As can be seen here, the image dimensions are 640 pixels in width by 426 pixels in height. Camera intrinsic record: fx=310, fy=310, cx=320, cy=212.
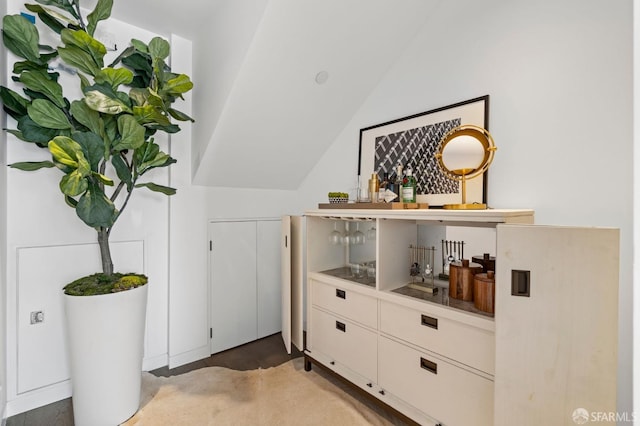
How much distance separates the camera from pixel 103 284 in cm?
178

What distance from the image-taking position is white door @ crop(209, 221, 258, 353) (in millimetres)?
2646

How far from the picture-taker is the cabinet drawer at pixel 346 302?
6.00ft

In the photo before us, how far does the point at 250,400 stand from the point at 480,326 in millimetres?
1455

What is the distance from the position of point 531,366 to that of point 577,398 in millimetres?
146

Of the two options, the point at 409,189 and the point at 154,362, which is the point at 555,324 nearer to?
the point at 409,189

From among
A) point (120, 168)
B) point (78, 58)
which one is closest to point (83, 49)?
point (78, 58)

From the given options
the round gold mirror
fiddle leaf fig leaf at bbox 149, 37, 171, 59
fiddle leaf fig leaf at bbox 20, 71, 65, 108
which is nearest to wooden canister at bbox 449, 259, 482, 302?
the round gold mirror

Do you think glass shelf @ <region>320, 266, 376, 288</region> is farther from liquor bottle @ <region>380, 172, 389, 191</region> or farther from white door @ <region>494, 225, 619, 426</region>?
white door @ <region>494, 225, 619, 426</region>

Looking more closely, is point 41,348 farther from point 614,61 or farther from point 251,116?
point 614,61

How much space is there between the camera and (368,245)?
2475 mm

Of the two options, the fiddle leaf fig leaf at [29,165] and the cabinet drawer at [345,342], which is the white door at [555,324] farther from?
the fiddle leaf fig leaf at [29,165]

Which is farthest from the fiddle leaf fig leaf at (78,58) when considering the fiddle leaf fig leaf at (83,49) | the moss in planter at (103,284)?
the moss in planter at (103,284)

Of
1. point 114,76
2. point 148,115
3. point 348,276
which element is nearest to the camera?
point 114,76

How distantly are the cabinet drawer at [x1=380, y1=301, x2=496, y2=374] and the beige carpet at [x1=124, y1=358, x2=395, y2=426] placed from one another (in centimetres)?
56
